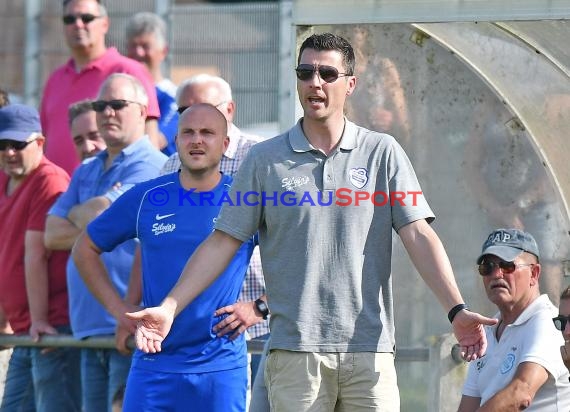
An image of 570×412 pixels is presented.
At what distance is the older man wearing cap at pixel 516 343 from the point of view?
6.43 metres

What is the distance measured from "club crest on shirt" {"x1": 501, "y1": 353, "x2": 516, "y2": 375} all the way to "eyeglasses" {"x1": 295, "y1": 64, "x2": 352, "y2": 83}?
63.8 inches

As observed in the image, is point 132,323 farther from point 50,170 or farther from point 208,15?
point 208,15

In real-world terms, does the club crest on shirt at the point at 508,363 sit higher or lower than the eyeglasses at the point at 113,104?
lower

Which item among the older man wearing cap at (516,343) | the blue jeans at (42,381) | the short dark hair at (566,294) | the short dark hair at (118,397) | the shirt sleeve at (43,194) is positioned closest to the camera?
the older man wearing cap at (516,343)

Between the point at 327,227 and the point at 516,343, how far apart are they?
1.26 meters

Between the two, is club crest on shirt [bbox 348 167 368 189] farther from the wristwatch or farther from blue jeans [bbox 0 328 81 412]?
blue jeans [bbox 0 328 81 412]

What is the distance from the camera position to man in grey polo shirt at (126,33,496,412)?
233 inches

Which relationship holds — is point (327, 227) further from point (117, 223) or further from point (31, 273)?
point (31, 273)

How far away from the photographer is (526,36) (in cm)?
712

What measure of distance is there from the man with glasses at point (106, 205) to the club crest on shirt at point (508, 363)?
2.12 meters

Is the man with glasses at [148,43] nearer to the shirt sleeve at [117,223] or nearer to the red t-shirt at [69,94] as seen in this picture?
the red t-shirt at [69,94]

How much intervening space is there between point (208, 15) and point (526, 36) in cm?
1056

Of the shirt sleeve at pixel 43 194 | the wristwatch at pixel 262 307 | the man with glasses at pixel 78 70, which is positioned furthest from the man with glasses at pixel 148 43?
the wristwatch at pixel 262 307

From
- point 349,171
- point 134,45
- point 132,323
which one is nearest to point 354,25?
point 349,171
